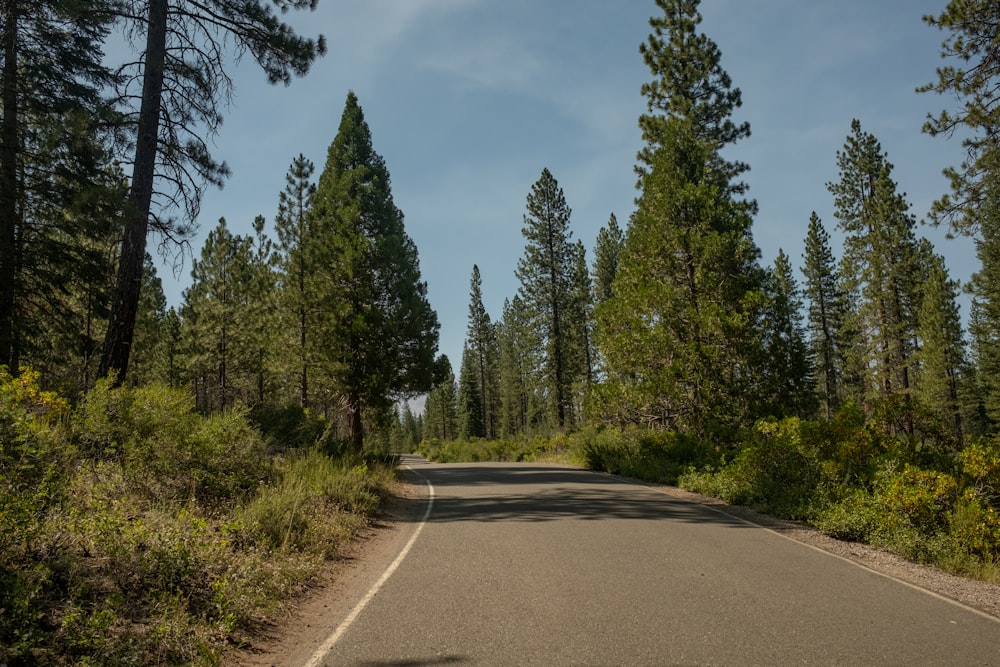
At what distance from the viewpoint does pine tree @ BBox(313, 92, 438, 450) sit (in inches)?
901

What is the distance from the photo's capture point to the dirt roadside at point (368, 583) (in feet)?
15.3

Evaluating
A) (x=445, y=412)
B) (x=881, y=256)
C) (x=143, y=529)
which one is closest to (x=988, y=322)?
(x=881, y=256)

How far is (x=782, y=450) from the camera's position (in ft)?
42.5

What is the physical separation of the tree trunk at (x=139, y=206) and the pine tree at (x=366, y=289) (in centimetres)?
1115

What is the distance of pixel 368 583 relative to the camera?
6.59m

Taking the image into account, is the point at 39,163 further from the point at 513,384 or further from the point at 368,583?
the point at 513,384

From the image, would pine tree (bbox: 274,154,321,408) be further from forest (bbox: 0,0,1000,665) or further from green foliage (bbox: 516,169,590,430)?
green foliage (bbox: 516,169,590,430)

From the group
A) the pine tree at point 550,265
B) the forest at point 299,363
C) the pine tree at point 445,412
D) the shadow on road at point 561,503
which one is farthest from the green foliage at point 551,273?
the pine tree at point 445,412

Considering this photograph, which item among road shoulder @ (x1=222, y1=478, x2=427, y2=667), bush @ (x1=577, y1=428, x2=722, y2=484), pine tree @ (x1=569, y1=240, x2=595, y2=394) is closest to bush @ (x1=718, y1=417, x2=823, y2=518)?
bush @ (x1=577, y1=428, x2=722, y2=484)

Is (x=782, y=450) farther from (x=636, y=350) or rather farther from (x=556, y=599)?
(x=556, y=599)

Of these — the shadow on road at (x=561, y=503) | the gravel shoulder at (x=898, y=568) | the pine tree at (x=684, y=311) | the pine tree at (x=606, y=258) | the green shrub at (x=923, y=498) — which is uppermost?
the pine tree at (x=606, y=258)

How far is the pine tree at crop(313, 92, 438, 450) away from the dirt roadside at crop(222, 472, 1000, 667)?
11615 millimetres

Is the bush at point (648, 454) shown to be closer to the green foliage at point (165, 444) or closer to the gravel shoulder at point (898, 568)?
the gravel shoulder at point (898, 568)

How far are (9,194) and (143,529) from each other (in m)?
12.9
